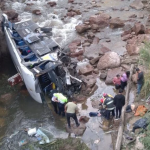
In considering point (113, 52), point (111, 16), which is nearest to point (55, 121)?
point (113, 52)

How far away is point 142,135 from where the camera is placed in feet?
26.7

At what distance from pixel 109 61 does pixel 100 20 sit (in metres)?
5.72

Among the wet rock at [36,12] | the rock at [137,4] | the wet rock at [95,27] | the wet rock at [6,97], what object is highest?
the rock at [137,4]

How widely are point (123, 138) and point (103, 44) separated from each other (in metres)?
7.83

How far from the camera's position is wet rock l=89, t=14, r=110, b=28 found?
1786 centimetres

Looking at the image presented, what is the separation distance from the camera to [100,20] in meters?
18.0

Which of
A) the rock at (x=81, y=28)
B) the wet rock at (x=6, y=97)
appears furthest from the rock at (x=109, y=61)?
the wet rock at (x=6, y=97)

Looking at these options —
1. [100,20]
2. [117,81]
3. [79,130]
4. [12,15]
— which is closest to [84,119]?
[79,130]

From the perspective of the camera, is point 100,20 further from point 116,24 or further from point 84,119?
point 84,119

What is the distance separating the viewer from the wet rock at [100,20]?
17.9 m

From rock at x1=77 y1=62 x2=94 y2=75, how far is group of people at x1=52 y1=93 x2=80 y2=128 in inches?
115

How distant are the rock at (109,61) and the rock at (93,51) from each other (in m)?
1.02

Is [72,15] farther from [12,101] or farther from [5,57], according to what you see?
[12,101]

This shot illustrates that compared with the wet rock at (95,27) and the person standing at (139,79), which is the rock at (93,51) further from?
the person standing at (139,79)
